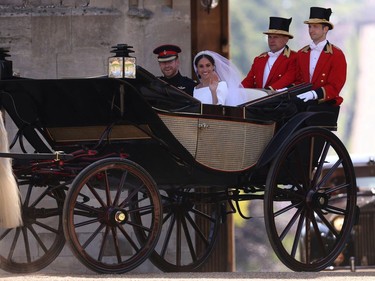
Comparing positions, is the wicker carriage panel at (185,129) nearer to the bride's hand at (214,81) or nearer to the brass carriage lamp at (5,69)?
the bride's hand at (214,81)

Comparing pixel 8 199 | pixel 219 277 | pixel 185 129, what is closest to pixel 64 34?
pixel 185 129

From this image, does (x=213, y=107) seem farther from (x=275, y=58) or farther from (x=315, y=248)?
(x=315, y=248)

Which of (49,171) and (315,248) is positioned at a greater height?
(49,171)

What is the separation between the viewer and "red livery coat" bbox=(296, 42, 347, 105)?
38.5 feet

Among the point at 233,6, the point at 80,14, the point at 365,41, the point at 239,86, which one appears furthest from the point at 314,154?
the point at 233,6

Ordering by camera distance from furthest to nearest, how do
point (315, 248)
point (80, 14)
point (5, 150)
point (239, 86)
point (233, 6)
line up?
point (233, 6), point (315, 248), point (80, 14), point (239, 86), point (5, 150)

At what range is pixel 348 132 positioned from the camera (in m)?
49.6

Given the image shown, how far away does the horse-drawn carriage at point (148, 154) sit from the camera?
10.4 m

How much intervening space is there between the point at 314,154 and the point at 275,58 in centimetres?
92

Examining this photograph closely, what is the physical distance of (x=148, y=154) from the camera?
36.0 feet

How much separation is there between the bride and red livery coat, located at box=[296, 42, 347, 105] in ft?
1.63

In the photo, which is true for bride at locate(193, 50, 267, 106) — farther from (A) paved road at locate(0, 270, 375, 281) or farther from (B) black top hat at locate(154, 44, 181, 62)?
(A) paved road at locate(0, 270, 375, 281)

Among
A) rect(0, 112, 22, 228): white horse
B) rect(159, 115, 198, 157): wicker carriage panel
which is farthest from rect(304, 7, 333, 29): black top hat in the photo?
rect(0, 112, 22, 228): white horse

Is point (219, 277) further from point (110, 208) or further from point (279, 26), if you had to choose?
point (279, 26)
